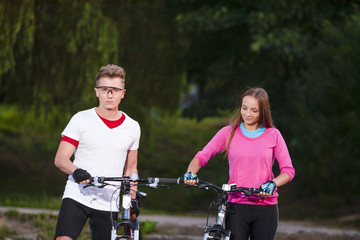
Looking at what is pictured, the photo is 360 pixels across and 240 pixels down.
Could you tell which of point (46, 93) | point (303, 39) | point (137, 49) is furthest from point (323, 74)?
point (46, 93)

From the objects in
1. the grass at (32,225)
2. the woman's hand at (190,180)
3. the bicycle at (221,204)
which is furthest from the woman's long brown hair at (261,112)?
the grass at (32,225)

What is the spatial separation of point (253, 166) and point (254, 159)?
0.05 m

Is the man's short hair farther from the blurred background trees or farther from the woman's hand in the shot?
the blurred background trees

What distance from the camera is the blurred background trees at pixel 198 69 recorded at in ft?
50.4

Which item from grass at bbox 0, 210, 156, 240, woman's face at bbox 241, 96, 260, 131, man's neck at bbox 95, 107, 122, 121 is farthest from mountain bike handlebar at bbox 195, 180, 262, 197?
grass at bbox 0, 210, 156, 240

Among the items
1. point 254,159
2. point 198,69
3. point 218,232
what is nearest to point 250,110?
point 254,159

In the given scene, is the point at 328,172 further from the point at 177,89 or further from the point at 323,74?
the point at 177,89

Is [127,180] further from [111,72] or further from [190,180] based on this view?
[111,72]

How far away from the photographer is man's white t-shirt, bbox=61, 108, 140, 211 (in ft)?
15.3

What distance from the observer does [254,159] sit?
4723mm

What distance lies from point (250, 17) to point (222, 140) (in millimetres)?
14351

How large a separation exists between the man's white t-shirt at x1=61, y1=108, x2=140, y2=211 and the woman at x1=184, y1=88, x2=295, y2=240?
547 mm

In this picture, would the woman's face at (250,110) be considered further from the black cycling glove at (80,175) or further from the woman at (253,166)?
the black cycling glove at (80,175)

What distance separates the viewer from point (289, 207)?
2216 cm
